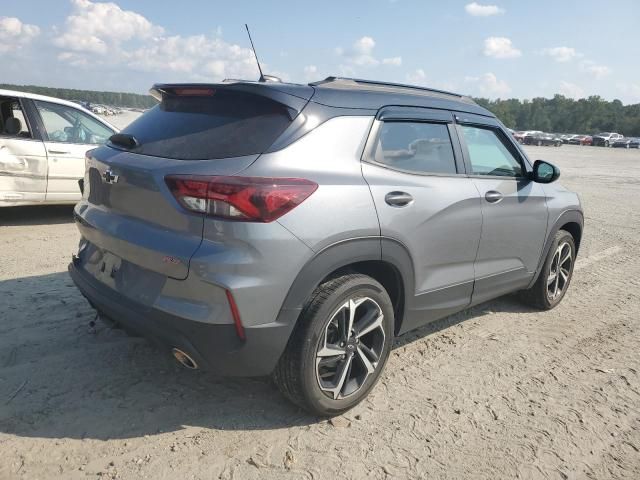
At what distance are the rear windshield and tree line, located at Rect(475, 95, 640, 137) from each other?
103 metres

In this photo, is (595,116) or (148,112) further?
(595,116)

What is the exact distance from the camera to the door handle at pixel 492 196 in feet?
11.7

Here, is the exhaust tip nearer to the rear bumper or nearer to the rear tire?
the rear bumper

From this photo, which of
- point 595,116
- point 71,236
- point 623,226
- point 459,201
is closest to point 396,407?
point 459,201

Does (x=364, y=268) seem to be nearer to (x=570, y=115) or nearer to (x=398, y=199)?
(x=398, y=199)

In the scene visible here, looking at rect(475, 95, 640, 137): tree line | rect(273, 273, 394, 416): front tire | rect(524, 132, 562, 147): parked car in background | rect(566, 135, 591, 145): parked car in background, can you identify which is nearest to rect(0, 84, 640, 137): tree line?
rect(475, 95, 640, 137): tree line

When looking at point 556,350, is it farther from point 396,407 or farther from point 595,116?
point 595,116

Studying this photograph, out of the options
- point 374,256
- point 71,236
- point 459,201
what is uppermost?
point 459,201

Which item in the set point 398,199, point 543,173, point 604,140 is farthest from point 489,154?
point 604,140

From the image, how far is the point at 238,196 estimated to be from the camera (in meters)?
2.29

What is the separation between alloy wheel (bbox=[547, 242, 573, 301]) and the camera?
4.63 metres

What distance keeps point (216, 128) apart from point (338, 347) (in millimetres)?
1306

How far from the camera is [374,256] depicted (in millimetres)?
2729

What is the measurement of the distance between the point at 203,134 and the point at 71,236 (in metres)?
4.40
